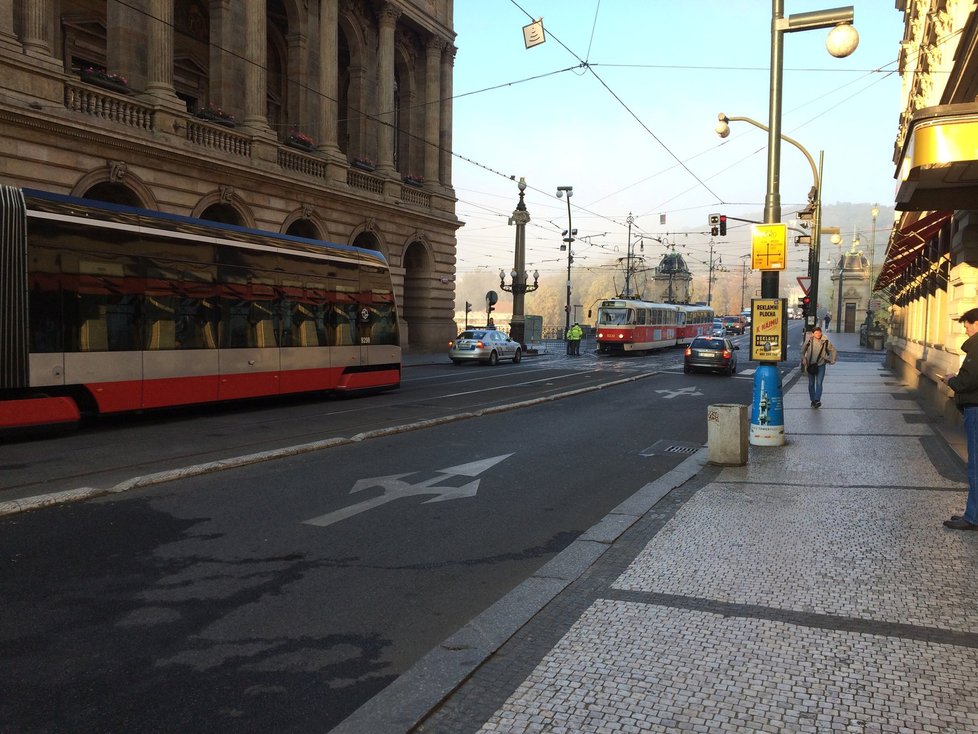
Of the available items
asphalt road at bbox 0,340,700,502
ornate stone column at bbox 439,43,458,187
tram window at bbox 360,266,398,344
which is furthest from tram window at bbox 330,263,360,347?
ornate stone column at bbox 439,43,458,187

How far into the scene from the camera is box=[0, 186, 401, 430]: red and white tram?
1062 cm

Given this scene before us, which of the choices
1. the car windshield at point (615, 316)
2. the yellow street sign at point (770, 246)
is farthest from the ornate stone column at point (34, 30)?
the car windshield at point (615, 316)

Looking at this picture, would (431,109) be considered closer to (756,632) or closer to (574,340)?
(574,340)

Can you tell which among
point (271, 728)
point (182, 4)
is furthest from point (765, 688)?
point (182, 4)

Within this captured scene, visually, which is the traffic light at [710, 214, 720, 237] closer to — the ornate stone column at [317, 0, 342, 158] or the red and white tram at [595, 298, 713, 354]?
the red and white tram at [595, 298, 713, 354]

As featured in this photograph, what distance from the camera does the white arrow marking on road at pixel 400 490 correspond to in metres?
6.93

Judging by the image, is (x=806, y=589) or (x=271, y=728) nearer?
(x=271, y=728)

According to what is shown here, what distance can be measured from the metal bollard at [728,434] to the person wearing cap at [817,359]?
25.4ft

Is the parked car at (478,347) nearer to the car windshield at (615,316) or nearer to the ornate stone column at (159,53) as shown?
the car windshield at (615,316)

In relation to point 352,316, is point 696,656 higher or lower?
lower

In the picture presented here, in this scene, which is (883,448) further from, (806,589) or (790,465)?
(806,589)

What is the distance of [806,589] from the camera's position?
497 centimetres

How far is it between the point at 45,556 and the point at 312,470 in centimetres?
359

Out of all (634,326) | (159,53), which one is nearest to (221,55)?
(159,53)
